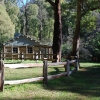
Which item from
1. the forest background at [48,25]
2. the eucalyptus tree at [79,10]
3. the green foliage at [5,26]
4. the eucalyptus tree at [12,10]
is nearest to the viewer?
the eucalyptus tree at [79,10]

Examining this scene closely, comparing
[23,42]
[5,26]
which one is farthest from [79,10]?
[5,26]

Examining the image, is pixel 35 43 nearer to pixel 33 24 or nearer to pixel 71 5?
pixel 71 5

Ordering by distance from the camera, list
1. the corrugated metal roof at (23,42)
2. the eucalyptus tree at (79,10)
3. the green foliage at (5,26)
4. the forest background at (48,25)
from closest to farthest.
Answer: the eucalyptus tree at (79,10), the forest background at (48,25), the corrugated metal roof at (23,42), the green foliage at (5,26)

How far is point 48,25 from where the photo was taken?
62.7m

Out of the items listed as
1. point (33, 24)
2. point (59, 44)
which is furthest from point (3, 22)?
point (59, 44)

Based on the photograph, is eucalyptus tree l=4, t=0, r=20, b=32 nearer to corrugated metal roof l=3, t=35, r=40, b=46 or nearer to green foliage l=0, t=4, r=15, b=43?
green foliage l=0, t=4, r=15, b=43

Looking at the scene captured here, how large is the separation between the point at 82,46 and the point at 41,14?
1154 inches

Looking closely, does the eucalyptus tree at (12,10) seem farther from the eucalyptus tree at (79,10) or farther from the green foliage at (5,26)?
the eucalyptus tree at (79,10)

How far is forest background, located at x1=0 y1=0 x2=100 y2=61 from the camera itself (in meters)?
28.2

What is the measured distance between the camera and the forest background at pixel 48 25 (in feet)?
92.7

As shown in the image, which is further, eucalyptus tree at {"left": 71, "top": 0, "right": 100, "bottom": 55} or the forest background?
the forest background

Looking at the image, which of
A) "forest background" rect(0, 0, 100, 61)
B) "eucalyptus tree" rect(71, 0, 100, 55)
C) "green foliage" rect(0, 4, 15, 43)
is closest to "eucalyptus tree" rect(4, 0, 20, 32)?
"forest background" rect(0, 0, 100, 61)

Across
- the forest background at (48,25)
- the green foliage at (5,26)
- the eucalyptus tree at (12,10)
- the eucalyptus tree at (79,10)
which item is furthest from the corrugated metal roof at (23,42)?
the eucalyptus tree at (12,10)

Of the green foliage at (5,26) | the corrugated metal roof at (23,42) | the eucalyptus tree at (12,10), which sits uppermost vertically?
the eucalyptus tree at (12,10)
